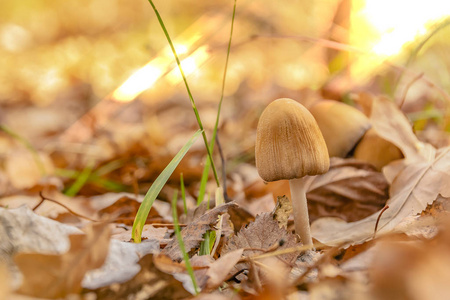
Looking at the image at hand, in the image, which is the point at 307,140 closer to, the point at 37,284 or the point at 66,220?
the point at 37,284

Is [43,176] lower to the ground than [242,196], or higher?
higher

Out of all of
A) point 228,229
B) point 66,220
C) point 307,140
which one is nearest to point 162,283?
point 228,229

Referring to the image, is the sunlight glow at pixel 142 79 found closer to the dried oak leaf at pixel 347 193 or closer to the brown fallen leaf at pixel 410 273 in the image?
the dried oak leaf at pixel 347 193

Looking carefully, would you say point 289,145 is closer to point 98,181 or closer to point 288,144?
point 288,144

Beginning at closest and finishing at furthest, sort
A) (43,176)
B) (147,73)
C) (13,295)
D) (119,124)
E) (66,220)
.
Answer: (13,295) → (66,220) → (43,176) → (147,73) → (119,124)

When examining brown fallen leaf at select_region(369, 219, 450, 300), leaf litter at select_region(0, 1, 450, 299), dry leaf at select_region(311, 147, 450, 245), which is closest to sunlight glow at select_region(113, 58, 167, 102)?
leaf litter at select_region(0, 1, 450, 299)

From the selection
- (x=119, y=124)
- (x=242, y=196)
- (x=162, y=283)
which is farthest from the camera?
(x=119, y=124)

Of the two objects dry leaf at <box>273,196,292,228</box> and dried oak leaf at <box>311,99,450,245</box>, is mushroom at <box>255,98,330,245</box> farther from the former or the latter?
dried oak leaf at <box>311,99,450,245</box>
